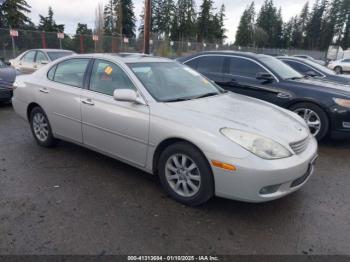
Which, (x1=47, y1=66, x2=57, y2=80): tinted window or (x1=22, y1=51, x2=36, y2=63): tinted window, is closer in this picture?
(x1=47, y1=66, x2=57, y2=80): tinted window

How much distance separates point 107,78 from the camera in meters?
3.96

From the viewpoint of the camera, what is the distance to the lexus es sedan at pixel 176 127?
114 inches

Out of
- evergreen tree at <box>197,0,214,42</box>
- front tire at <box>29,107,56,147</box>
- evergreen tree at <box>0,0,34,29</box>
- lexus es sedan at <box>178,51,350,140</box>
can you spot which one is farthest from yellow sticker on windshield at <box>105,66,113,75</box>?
evergreen tree at <box>197,0,214,42</box>

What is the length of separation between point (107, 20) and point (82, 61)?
61.1m

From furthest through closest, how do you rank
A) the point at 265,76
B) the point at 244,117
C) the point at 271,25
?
the point at 271,25 → the point at 265,76 → the point at 244,117

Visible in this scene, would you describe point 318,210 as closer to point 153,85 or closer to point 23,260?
point 153,85

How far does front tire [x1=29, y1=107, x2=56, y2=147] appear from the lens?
474cm

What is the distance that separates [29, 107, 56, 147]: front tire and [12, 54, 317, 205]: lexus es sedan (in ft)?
0.06

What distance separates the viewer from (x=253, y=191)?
2854 millimetres

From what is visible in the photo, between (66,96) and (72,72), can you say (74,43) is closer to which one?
(72,72)

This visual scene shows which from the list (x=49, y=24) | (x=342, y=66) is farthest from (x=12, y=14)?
(x=342, y=66)

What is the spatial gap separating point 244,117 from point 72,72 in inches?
101

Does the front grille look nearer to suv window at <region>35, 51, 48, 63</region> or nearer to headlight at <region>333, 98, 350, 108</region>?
headlight at <region>333, 98, 350, 108</region>

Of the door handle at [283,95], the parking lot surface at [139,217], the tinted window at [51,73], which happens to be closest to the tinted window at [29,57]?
the tinted window at [51,73]
